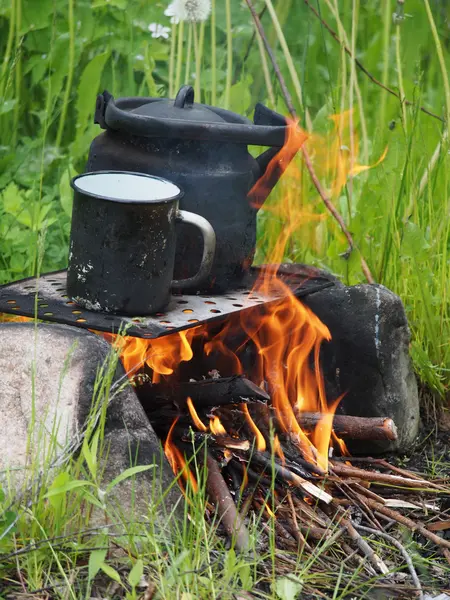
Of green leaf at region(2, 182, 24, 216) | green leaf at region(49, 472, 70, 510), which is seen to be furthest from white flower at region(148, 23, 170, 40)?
green leaf at region(49, 472, 70, 510)

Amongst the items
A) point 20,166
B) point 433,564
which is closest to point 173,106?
point 433,564

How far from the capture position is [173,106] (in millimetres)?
2471

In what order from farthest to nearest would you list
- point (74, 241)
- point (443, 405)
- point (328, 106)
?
point (328, 106) → point (443, 405) → point (74, 241)

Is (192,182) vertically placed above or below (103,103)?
below

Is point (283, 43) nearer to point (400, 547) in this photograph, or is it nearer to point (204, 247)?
point (204, 247)

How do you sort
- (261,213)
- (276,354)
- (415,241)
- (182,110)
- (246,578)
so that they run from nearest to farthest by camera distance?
(246,578), (182,110), (276,354), (415,241), (261,213)

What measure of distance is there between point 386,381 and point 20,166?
6.79ft

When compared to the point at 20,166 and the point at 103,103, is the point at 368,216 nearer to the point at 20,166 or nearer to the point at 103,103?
the point at 103,103

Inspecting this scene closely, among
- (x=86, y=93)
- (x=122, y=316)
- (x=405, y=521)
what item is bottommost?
(x=405, y=521)

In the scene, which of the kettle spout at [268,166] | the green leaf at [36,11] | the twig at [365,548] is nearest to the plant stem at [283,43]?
the kettle spout at [268,166]

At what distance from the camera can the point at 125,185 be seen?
2.35 m

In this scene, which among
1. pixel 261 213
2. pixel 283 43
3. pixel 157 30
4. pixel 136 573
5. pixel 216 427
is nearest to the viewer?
pixel 136 573

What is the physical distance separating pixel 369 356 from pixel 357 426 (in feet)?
0.84

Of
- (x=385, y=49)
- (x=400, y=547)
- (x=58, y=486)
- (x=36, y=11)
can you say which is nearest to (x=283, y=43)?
(x=385, y=49)
